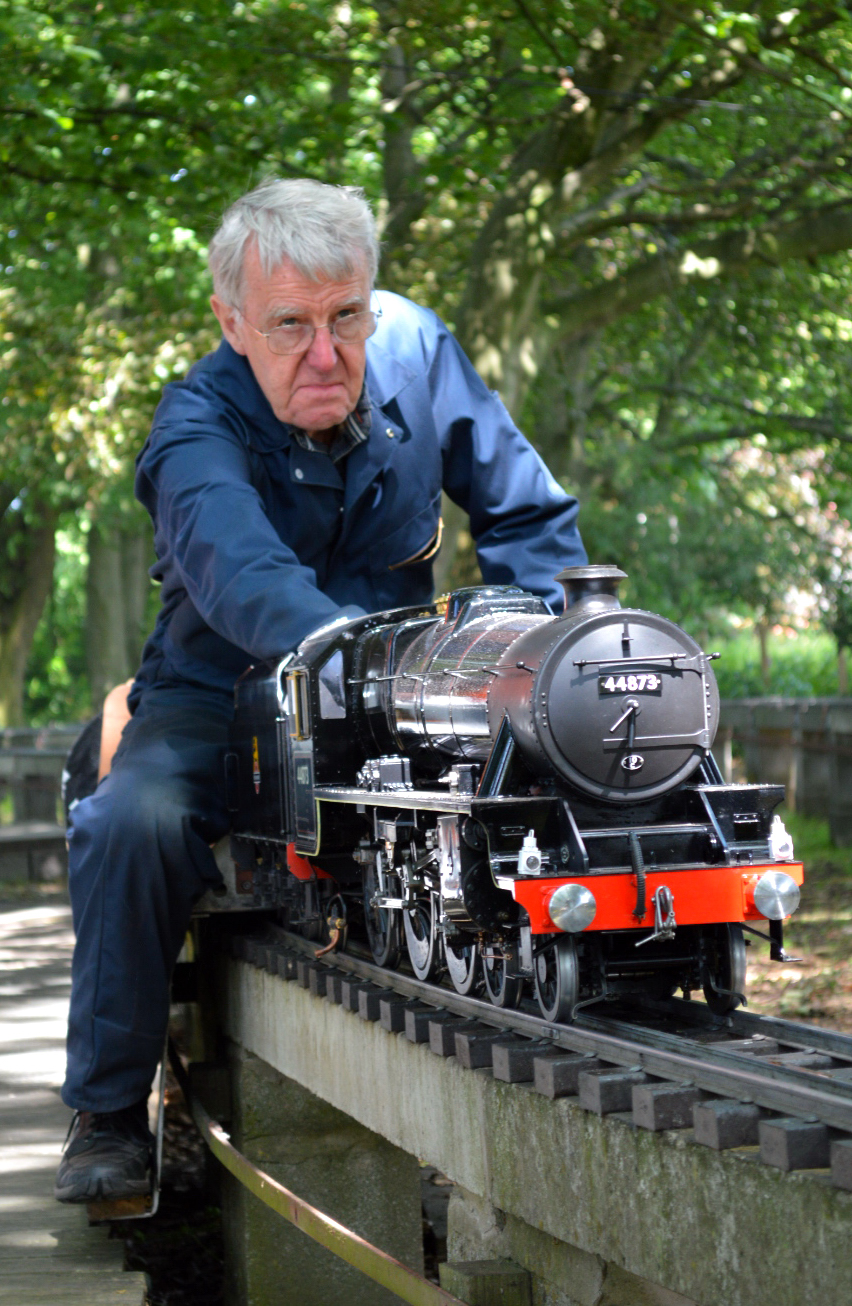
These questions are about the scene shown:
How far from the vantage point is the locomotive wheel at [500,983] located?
13.6 ft

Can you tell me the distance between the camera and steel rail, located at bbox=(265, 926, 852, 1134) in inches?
111

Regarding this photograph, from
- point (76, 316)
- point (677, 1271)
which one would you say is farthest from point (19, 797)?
point (677, 1271)

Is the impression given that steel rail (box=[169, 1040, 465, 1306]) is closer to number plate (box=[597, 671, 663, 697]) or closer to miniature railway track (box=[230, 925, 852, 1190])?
miniature railway track (box=[230, 925, 852, 1190])

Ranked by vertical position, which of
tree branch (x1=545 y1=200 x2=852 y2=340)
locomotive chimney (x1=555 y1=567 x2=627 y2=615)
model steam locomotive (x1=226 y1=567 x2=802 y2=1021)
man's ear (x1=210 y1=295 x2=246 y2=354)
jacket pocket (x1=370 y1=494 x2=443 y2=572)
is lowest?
model steam locomotive (x1=226 y1=567 x2=802 y2=1021)

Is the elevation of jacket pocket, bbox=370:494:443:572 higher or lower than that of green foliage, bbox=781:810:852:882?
higher

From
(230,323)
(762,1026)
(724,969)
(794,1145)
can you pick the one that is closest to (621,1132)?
(794,1145)

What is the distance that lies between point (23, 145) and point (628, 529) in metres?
10.9

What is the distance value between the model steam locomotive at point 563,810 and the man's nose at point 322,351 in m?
0.82

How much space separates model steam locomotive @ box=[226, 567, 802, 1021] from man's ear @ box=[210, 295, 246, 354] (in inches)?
39.3

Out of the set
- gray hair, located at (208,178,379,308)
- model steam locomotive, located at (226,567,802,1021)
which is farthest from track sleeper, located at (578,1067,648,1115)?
gray hair, located at (208,178,379,308)

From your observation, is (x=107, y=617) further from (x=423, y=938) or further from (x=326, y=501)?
(x=423, y=938)

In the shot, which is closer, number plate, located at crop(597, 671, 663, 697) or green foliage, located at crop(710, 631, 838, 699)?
number plate, located at crop(597, 671, 663, 697)

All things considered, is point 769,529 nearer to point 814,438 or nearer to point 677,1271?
point 814,438

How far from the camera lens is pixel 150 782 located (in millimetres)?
4996
